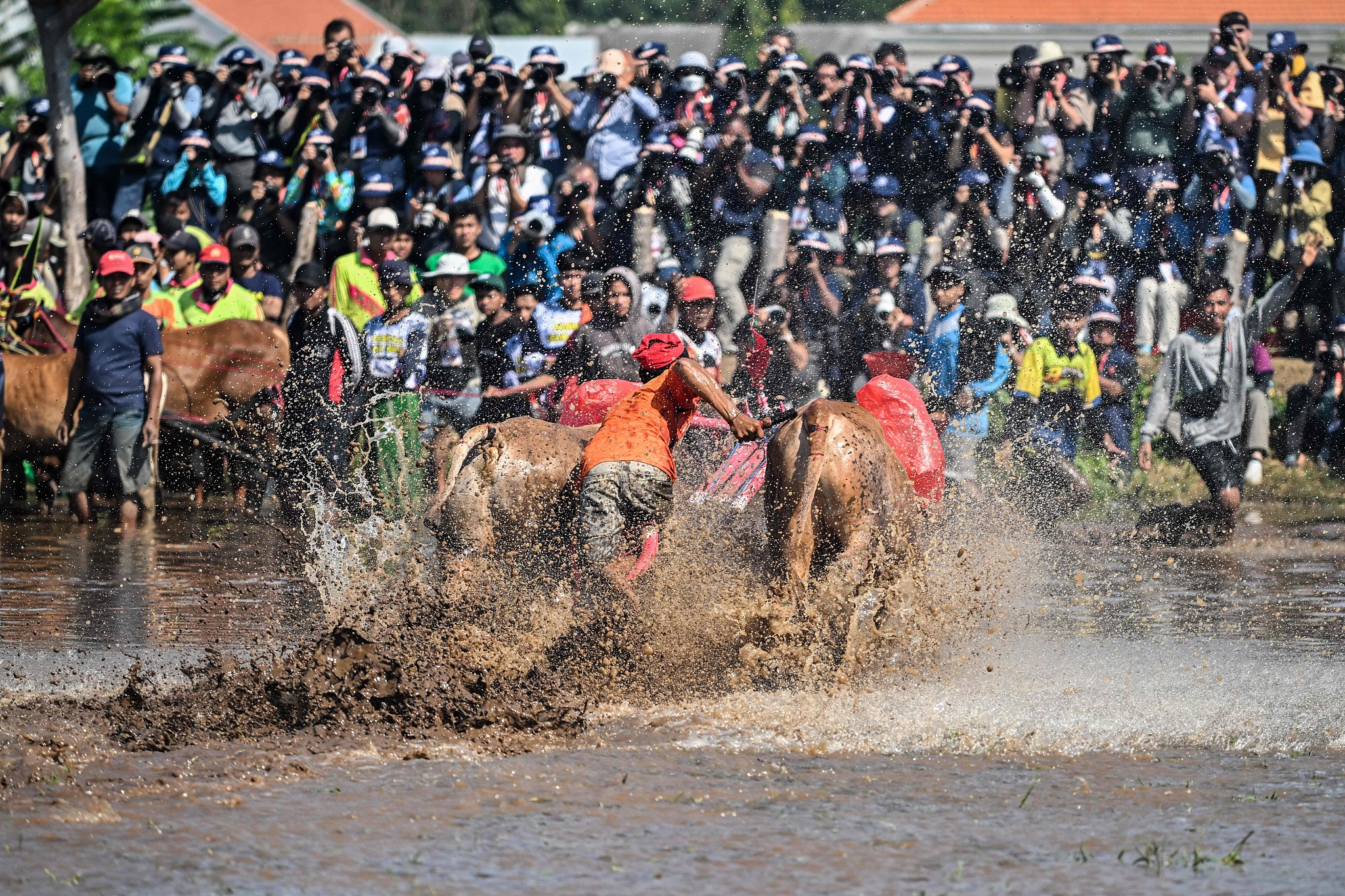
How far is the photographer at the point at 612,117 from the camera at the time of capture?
13.9m

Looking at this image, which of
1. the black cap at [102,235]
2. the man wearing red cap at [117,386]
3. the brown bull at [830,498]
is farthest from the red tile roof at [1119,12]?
the brown bull at [830,498]

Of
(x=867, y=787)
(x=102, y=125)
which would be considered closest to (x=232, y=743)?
(x=867, y=787)

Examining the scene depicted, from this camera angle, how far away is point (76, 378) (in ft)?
39.8

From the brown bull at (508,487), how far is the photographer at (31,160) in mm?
9397

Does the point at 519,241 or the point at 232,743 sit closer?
the point at 232,743

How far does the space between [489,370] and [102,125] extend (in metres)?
5.71

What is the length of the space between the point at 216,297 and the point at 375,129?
1.91 m

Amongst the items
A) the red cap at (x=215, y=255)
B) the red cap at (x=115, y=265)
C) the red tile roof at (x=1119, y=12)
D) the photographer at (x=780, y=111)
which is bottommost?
the red cap at (x=115, y=265)

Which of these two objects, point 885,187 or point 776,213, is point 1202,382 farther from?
point 776,213

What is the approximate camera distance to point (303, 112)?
1484 cm

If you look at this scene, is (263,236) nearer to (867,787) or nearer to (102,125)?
(102,125)

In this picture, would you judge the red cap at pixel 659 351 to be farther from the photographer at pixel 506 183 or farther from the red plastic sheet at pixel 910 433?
the photographer at pixel 506 183

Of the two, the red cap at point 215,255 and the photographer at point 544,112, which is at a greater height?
the photographer at point 544,112

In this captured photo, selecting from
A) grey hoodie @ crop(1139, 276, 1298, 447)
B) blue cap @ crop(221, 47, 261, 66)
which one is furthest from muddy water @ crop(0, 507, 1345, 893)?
blue cap @ crop(221, 47, 261, 66)
